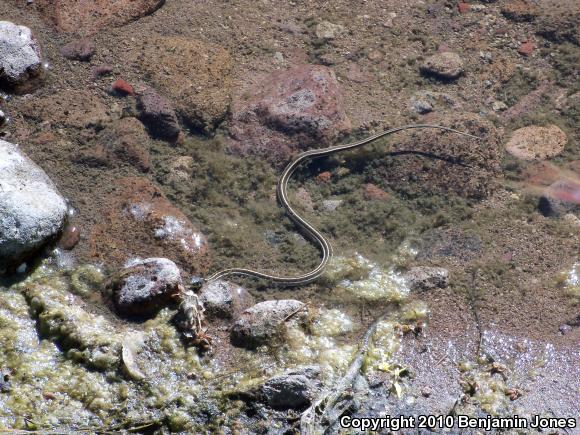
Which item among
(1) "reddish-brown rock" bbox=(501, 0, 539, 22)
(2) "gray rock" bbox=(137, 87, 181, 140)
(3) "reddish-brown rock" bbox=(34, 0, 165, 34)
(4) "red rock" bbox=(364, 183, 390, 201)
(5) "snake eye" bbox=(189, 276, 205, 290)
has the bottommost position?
(4) "red rock" bbox=(364, 183, 390, 201)

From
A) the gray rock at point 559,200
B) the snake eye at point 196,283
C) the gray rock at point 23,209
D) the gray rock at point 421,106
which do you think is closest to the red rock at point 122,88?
the gray rock at point 23,209

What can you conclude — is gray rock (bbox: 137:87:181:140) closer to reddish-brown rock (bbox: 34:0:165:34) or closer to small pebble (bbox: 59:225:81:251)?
reddish-brown rock (bbox: 34:0:165:34)

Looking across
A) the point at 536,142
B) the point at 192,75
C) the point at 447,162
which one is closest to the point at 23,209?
the point at 192,75

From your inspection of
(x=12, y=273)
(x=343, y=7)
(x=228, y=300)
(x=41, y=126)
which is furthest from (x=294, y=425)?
(x=343, y=7)

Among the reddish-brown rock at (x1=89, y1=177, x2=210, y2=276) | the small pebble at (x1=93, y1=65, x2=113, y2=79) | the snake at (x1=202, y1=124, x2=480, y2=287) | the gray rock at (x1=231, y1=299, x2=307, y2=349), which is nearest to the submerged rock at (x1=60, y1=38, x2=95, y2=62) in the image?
the small pebble at (x1=93, y1=65, x2=113, y2=79)

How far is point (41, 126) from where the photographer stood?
225 inches

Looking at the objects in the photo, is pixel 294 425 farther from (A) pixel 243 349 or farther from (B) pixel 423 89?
(B) pixel 423 89

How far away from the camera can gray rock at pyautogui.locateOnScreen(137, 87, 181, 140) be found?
6.08m

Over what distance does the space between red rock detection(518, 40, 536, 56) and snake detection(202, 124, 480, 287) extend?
6.30 feet

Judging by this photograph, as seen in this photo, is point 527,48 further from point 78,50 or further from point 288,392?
point 288,392

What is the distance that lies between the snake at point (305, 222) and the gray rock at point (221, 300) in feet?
0.78

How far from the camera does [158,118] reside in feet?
20.0

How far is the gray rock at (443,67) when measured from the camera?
7188 millimetres

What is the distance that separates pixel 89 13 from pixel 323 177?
11.4 ft
